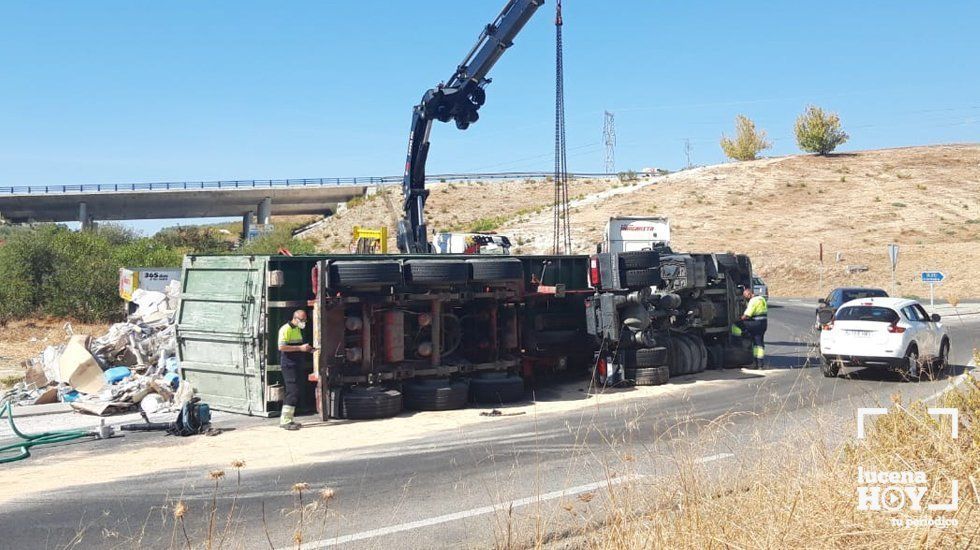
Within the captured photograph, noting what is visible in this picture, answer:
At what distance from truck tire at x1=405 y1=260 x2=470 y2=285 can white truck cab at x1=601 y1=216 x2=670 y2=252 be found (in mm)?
11145

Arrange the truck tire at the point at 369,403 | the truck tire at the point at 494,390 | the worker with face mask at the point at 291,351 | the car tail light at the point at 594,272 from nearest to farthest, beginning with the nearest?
the worker with face mask at the point at 291,351 < the truck tire at the point at 369,403 < the truck tire at the point at 494,390 < the car tail light at the point at 594,272

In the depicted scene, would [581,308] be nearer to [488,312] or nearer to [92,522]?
[488,312]

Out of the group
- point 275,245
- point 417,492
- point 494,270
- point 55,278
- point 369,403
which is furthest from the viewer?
point 275,245

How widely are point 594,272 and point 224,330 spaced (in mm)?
6466

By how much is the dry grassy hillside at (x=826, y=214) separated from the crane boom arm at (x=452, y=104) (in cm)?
3164

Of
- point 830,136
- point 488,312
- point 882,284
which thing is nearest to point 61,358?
point 488,312

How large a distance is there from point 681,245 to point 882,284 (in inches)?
560

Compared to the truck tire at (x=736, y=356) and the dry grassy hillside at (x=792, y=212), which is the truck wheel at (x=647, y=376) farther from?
the dry grassy hillside at (x=792, y=212)

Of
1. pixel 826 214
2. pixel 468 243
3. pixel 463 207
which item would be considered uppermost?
pixel 463 207

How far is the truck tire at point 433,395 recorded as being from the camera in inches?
517

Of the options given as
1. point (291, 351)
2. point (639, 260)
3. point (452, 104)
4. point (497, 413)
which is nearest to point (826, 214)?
point (452, 104)

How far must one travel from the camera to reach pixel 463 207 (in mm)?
85688

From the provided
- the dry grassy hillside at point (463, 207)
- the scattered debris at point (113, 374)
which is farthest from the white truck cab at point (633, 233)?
the dry grassy hillside at point (463, 207)

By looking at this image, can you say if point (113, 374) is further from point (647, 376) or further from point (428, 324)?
point (647, 376)
